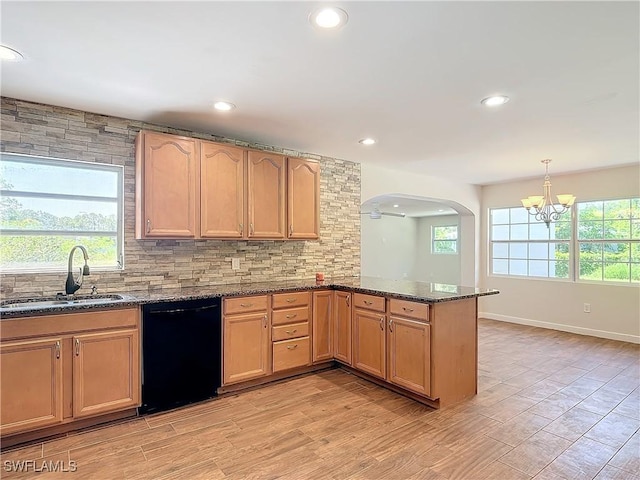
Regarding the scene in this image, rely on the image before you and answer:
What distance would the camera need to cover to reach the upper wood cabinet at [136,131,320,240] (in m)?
3.08

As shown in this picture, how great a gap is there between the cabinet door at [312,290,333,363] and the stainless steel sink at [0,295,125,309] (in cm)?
180

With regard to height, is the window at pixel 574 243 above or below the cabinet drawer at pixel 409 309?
above

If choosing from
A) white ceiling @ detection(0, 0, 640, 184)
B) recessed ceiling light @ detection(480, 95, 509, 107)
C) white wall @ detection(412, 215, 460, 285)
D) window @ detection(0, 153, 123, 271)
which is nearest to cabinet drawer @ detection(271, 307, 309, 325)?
window @ detection(0, 153, 123, 271)

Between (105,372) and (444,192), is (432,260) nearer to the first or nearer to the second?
(444,192)

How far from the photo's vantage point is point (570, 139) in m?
3.79

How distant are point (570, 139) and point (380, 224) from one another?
268 inches

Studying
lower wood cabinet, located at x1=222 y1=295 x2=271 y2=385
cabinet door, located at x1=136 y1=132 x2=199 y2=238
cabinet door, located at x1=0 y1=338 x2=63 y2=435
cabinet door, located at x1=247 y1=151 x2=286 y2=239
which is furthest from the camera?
cabinet door, located at x1=247 y1=151 x2=286 y2=239

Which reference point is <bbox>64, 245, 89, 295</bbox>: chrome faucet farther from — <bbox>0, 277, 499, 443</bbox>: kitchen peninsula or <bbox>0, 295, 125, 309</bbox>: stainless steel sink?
<bbox>0, 277, 499, 443</bbox>: kitchen peninsula

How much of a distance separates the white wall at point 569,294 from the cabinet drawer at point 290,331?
440 centimetres

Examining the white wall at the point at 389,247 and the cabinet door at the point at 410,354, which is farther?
the white wall at the point at 389,247

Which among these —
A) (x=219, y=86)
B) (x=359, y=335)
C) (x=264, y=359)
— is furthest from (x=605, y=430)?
(x=219, y=86)

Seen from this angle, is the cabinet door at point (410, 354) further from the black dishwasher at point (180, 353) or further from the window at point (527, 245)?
the window at point (527, 245)

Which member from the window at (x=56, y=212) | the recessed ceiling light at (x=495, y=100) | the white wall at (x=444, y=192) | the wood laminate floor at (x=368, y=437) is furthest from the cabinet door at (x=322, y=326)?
the recessed ceiling light at (x=495, y=100)

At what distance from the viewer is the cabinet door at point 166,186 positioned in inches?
120
